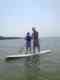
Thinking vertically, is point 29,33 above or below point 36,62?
above

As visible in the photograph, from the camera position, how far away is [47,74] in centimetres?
432

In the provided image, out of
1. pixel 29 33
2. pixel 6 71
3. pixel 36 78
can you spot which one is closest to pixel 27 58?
pixel 29 33

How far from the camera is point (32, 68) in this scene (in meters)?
4.89

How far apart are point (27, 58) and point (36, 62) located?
0.38 meters

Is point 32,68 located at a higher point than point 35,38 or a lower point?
lower

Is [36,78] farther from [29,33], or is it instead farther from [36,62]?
[29,33]

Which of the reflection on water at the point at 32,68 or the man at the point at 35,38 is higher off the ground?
the man at the point at 35,38

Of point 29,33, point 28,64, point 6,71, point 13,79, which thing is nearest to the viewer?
point 13,79

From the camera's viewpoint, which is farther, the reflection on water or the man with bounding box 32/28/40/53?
the man with bounding box 32/28/40/53

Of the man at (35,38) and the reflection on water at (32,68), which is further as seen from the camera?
the man at (35,38)

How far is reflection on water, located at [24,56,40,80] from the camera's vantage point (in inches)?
163

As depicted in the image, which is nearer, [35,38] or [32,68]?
[32,68]

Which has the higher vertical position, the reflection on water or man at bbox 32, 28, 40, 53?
man at bbox 32, 28, 40, 53

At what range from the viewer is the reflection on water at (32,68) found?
4.14 metres
